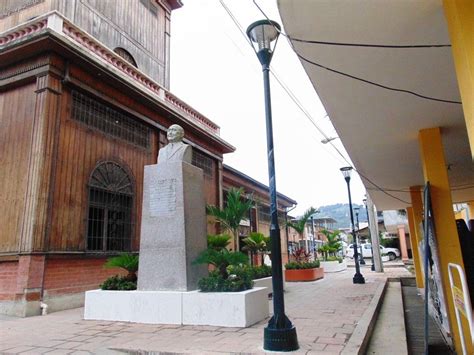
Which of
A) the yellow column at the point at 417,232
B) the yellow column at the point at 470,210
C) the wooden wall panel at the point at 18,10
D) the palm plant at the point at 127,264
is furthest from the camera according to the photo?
the yellow column at the point at 470,210

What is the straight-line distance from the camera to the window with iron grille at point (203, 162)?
49.2 feet

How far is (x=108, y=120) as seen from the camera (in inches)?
398

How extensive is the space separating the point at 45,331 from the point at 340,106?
215 inches

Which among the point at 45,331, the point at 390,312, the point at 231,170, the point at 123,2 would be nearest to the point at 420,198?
the point at 390,312

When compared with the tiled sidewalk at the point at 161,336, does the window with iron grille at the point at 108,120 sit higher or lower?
higher

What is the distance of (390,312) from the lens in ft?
22.7

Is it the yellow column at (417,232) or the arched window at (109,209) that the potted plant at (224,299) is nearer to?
the arched window at (109,209)

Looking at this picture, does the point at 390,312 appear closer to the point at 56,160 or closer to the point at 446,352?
the point at 446,352

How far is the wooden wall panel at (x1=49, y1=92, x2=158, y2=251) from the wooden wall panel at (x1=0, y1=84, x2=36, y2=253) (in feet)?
2.20

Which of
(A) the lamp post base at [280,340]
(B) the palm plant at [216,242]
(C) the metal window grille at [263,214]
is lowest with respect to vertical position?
(A) the lamp post base at [280,340]

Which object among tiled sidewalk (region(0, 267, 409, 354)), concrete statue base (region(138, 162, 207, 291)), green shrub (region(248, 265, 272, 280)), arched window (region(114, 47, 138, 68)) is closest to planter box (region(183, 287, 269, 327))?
tiled sidewalk (region(0, 267, 409, 354))

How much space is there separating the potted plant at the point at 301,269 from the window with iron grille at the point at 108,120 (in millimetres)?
7030

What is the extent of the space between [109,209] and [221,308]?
5.53 metres

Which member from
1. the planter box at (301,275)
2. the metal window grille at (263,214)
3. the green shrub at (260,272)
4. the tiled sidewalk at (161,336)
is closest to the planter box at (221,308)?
the tiled sidewalk at (161,336)
